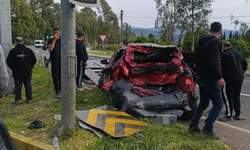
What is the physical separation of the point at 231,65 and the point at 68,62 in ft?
11.4

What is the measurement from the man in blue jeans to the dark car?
837mm

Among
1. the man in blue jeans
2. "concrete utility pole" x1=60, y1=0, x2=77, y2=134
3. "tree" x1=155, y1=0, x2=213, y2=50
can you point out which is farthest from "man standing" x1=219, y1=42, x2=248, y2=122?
"tree" x1=155, y1=0, x2=213, y2=50

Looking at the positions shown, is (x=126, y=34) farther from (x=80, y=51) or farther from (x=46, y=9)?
(x=80, y=51)

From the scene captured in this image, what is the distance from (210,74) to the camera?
4.21m

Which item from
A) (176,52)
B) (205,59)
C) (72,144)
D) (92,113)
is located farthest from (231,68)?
Result: (72,144)

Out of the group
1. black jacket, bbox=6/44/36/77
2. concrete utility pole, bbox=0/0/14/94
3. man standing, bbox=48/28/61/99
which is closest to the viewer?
black jacket, bbox=6/44/36/77

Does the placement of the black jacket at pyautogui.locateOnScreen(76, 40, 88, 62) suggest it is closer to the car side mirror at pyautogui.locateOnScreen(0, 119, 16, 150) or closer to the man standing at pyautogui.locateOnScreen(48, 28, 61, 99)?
the man standing at pyautogui.locateOnScreen(48, 28, 61, 99)

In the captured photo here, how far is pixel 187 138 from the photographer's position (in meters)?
4.18

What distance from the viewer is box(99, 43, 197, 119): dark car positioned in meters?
5.12

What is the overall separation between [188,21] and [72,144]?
96.4 ft

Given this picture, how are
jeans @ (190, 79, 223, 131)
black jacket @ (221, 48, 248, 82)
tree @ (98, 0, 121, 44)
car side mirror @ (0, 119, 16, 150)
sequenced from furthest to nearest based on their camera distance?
tree @ (98, 0, 121, 44)
black jacket @ (221, 48, 248, 82)
jeans @ (190, 79, 223, 131)
car side mirror @ (0, 119, 16, 150)

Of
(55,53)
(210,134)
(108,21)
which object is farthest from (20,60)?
(108,21)

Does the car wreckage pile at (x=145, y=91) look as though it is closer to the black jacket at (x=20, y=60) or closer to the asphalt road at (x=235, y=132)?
the asphalt road at (x=235, y=132)

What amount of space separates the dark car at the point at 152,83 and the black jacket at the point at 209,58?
108 centimetres
